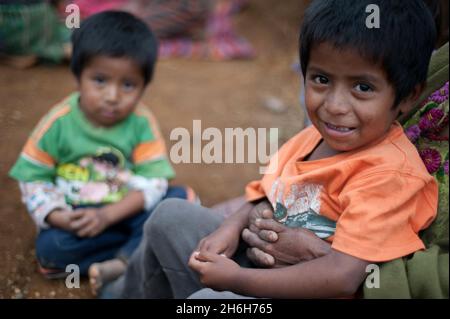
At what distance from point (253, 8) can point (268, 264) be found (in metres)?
5.32

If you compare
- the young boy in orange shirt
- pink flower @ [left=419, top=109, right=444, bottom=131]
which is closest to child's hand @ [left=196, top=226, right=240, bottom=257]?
the young boy in orange shirt

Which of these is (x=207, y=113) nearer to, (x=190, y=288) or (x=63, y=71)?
(x=63, y=71)

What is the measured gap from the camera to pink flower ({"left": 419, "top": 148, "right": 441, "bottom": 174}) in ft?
5.65

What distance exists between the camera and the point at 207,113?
468 centimetres

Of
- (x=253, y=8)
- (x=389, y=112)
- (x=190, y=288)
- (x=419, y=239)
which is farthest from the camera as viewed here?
(x=253, y=8)

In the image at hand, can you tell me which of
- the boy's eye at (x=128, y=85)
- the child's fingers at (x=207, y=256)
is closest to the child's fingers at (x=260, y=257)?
the child's fingers at (x=207, y=256)

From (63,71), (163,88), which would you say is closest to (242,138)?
(163,88)

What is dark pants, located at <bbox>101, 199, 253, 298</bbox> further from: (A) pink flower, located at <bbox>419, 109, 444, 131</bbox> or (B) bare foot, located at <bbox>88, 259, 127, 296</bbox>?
(A) pink flower, located at <bbox>419, 109, 444, 131</bbox>

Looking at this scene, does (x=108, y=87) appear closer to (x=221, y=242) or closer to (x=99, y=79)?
(x=99, y=79)

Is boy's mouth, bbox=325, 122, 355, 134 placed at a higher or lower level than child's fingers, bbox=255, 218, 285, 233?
higher

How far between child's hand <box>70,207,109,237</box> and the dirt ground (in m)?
0.26

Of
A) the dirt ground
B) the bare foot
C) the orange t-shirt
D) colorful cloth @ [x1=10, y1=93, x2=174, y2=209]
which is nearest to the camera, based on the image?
the orange t-shirt

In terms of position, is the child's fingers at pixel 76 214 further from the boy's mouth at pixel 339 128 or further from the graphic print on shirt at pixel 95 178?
the boy's mouth at pixel 339 128

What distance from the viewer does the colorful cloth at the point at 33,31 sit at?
15.6ft
